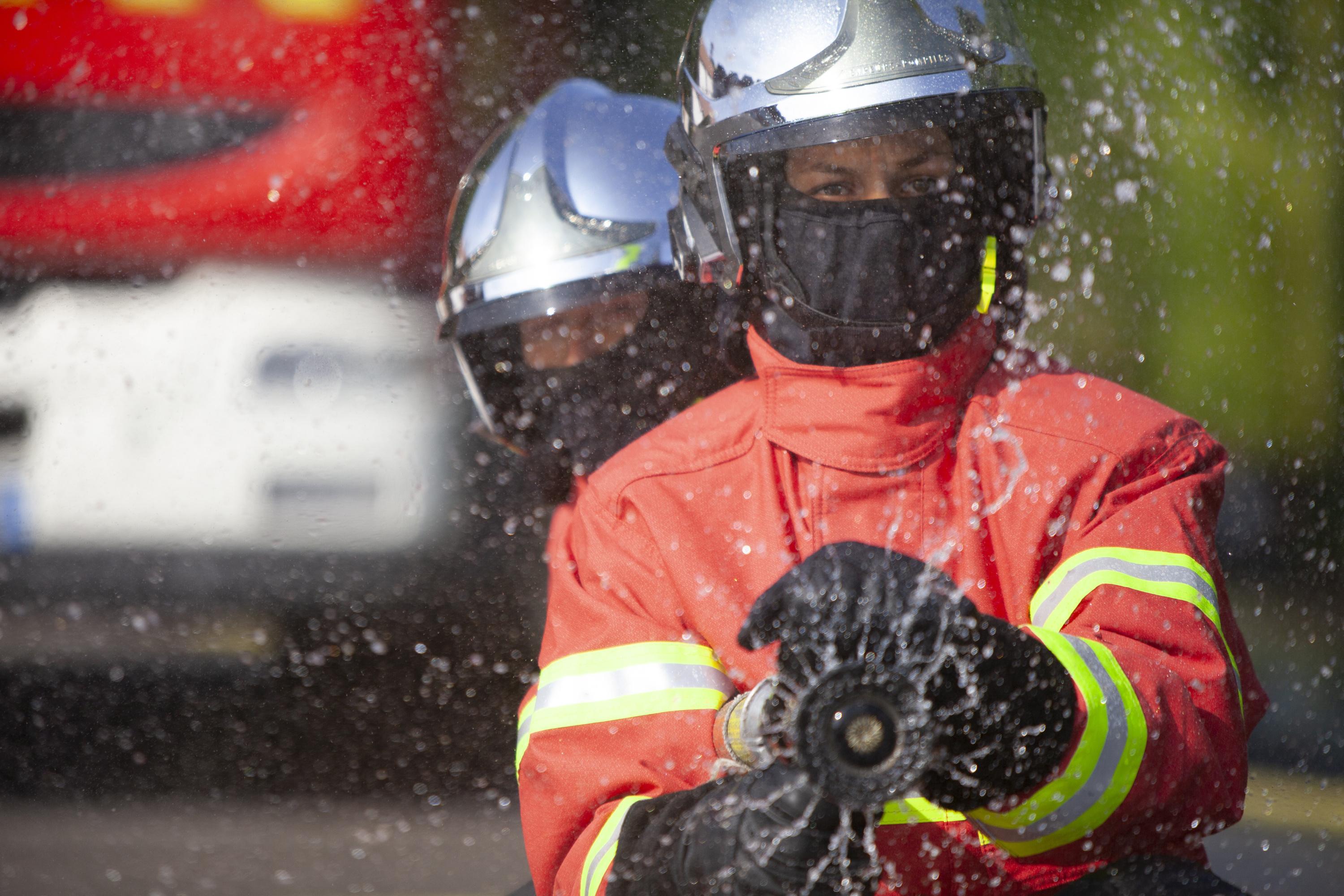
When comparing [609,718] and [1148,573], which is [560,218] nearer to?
[609,718]

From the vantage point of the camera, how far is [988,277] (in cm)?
141

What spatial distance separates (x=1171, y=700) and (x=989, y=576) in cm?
25

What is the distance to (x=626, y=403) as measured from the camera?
200 centimetres

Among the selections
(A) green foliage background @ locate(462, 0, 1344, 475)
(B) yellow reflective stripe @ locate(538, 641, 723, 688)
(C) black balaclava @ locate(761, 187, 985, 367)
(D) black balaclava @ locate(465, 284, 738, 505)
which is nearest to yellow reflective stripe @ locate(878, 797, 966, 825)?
(B) yellow reflective stripe @ locate(538, 641, 723, 688)

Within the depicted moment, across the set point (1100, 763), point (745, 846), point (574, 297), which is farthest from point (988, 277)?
point (574, 297)

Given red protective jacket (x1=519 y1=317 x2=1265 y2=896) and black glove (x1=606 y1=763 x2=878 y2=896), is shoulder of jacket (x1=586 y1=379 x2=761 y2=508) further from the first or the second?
black glove (x1=606 y1=763 x2=878 y2=896)

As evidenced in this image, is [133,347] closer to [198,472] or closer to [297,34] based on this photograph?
[198,472]

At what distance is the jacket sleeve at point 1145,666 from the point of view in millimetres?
1020

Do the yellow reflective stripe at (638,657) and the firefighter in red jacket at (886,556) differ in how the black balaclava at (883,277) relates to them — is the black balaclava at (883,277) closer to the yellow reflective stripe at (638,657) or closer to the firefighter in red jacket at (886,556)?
the firefighter in red jacket at (886,556)

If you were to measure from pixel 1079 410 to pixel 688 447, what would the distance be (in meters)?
0.48

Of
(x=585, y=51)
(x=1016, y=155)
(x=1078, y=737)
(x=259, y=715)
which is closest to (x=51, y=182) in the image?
(x=585, y=51)

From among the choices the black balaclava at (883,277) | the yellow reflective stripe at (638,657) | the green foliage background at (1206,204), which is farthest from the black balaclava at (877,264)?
the green foliage background at (1206,204)

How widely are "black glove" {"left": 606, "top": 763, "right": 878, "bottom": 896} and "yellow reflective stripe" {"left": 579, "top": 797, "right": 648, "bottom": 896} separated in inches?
0.8

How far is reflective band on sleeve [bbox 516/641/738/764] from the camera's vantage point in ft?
3.93
